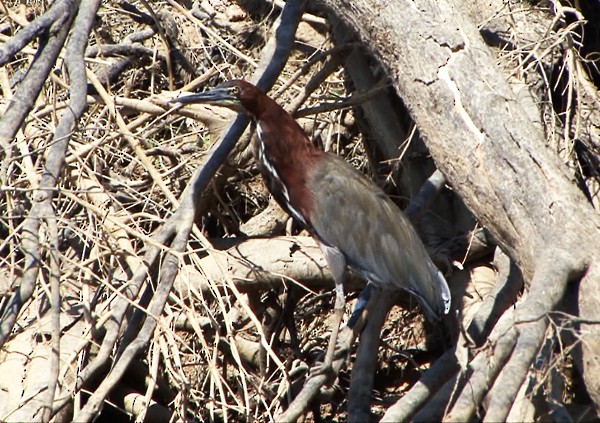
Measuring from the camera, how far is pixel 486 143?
255 cm

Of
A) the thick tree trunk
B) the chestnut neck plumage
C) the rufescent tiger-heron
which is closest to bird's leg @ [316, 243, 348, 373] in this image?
the rufescent tiger-heron

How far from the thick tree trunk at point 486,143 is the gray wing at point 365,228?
69 cm

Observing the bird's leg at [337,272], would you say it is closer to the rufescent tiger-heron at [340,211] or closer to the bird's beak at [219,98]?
the rufescent tiger-heron at [340,211]

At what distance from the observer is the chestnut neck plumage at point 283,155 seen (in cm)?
348

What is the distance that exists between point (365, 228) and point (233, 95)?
751 mm

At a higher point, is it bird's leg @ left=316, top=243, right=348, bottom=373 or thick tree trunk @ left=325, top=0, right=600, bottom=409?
thick tree trunk @ left=325, top=0, right=600, bottom=409

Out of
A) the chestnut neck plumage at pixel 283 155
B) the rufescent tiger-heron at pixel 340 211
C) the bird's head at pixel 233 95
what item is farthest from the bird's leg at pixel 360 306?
the bird's head at pixel 233 95

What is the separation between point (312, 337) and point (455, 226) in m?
0.89

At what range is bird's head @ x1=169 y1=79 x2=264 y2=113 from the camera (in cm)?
334

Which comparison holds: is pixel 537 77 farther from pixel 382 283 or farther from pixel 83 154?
pixel 83 154

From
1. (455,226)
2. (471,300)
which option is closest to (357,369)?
(471,300)

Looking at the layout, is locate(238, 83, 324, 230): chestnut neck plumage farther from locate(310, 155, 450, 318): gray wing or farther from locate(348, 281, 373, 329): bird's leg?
locate(348, 281, 373, 329): bird's leg

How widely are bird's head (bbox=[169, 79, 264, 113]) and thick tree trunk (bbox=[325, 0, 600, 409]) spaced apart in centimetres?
54

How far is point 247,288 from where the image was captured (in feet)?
12.5
